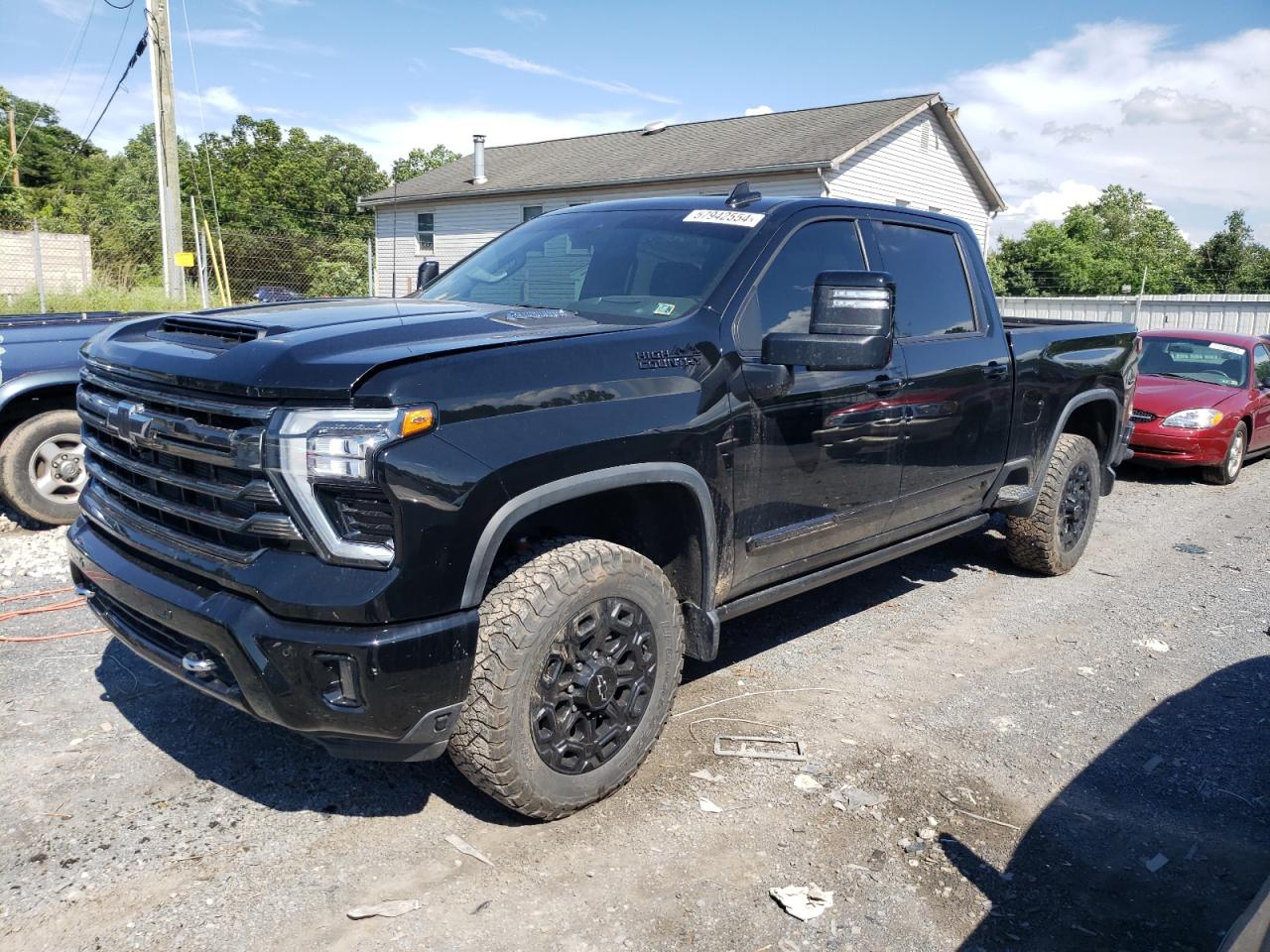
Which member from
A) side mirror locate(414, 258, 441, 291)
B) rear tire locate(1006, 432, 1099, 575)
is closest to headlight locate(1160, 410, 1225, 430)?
rear tire locate(1006, 432, 1099, 575)

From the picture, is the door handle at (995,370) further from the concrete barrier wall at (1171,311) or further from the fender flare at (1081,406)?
the concrete barrier wall at (1171,311)

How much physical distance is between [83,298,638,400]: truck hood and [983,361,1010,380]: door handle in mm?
2272

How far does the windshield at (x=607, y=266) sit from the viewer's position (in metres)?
3.65

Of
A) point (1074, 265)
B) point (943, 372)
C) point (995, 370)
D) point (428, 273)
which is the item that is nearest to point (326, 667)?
point (428, 273)

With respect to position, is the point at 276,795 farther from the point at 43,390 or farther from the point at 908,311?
the point at 43,390

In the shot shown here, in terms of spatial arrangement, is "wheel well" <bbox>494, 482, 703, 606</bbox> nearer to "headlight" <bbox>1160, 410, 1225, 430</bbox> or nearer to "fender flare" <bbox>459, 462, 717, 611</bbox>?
"fender flare" <bbox>459, 462, 717, 611</bbox>

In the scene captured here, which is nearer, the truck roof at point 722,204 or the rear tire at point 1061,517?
the truck roof at point 722,204

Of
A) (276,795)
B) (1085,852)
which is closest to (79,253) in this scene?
(276,795)

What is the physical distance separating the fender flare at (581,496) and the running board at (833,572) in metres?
0.26

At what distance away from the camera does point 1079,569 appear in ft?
21.3

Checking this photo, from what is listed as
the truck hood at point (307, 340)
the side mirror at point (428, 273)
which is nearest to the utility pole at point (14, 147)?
the side mirror at point (428, 273)

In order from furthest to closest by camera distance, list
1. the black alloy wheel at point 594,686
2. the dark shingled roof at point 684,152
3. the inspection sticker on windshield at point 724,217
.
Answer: the dark shingled roof at point 684,152 → the inspection sticker on windshield at point 724,217 → the black alloy wheel at point 594,686

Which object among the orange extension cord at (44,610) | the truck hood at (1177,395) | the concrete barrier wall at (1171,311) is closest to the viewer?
the orange extension cord at (44,610)

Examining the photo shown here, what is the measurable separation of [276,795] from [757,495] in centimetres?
195
